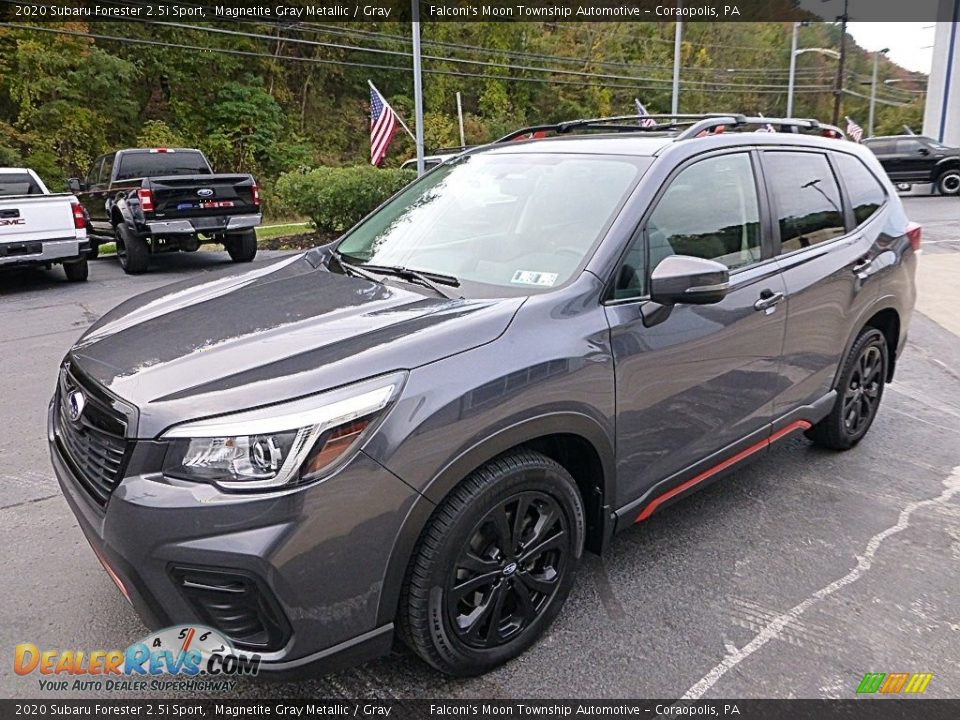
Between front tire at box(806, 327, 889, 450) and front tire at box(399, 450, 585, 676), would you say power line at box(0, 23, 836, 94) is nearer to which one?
front tire at box(806, 327, 889, 450)

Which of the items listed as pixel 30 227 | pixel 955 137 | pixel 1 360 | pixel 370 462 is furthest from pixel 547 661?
pixel 955 137

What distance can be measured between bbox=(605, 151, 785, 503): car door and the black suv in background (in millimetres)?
24060

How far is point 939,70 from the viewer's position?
95.3 feet

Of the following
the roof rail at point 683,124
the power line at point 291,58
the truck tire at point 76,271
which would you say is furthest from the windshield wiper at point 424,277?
the power line at point 291,58

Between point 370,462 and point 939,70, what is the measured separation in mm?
34869

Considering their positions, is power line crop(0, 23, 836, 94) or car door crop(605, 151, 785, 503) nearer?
car door crop(605, 151, 785, 503)

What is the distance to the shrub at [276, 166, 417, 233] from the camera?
15.5 metres

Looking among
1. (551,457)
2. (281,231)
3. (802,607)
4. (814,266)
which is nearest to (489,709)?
(551,457)

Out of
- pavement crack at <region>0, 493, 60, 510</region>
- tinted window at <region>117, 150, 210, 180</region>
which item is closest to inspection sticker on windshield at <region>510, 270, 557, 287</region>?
pavement crack at <region>0, 493, 60, 510</region>

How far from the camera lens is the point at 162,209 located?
428 inches

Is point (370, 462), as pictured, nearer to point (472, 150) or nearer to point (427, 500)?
point (427, 500)

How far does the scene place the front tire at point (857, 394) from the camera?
407 centimetres

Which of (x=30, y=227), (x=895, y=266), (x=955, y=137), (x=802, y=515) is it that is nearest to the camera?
(x=802, y=515)

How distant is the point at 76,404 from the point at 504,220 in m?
1.77
